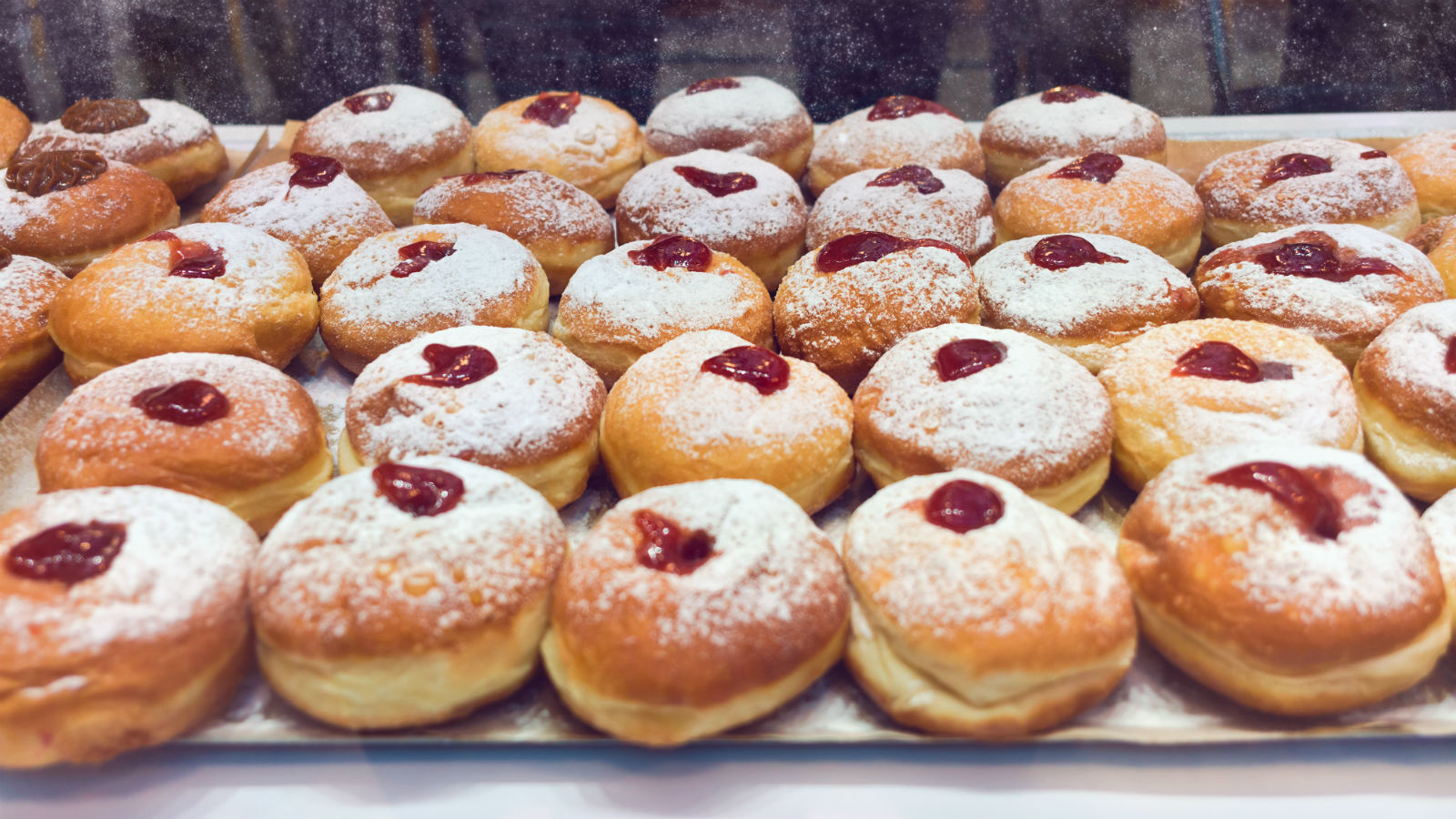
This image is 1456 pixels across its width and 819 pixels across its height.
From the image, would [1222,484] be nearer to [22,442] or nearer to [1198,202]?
[1198,202]

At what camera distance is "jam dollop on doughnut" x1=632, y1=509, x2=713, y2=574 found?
1.75 meters

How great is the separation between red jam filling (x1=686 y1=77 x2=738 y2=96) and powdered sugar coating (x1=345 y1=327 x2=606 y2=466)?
191cm

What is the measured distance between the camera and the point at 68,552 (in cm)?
171

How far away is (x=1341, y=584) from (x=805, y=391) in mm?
1183

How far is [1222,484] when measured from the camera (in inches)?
73.7

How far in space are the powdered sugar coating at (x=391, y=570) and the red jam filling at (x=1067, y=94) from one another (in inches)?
118

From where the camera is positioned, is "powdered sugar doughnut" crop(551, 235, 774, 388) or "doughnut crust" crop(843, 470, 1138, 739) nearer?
"doughnut crust" crop(843, 470, 1138, 739)

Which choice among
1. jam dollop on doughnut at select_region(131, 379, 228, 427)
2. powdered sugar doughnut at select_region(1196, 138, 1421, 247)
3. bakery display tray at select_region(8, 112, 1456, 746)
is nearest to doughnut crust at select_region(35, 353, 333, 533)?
jam dollop on doughnut at select_region(131, 379, 228, 427)

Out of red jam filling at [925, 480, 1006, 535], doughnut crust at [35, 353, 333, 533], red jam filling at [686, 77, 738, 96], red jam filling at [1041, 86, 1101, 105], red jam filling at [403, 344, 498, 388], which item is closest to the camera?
red jam filling at [925, 480, 1006, 535]

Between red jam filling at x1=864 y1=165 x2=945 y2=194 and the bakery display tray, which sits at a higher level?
red jam filling at x1=864 y1=165 x2=945 y2=194

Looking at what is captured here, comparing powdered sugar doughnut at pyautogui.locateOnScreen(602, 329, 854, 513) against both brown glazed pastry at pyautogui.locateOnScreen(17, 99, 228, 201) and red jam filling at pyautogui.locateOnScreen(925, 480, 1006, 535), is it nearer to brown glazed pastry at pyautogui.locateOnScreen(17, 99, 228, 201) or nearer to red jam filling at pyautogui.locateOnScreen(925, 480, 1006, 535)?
red jam filling at pyautogui.locateOnScreen(925, 480, 1006, 535)

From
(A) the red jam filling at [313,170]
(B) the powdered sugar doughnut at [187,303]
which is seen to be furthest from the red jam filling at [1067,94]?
(B) the powdered sugar doughnut at [187,303]

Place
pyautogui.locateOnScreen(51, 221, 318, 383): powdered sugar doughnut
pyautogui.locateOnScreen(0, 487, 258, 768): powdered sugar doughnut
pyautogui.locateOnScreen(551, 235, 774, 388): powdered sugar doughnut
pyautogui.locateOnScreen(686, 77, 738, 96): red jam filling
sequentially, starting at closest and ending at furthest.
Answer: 1. pyautogui.locateOnScreen(0, 487, 258, 768): powdered sugar doughnut
2. pyautogui.locateOnScreen(51, 221, 318, 383): powdered sugar doughnut
3. pyautogui.locateOnScreen(551, 235, 774, 388): powdered sugar doughnut
4. pyautogui.locateOnScreen(686, 77, 738, 96): red jam filling

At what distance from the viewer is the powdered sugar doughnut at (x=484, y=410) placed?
7.23 ft
